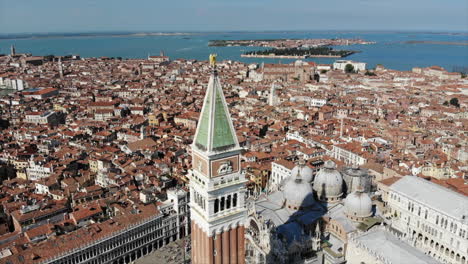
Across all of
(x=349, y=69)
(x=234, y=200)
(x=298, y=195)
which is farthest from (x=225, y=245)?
(x=349, y=69)

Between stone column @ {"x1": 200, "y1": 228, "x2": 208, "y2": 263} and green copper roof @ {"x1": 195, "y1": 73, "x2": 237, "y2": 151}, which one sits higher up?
green copper roof @ {"x1": 195, "y1": 73, "x2": 237, "y2": 151}

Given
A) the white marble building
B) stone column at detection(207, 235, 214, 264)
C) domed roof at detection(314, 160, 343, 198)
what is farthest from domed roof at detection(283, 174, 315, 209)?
stone column at detection(207, 235, 214, 264)

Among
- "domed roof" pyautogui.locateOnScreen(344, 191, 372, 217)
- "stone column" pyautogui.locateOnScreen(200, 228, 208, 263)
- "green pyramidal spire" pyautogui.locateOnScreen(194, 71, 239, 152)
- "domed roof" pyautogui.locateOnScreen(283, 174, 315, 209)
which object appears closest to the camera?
"green pyramidal spire" pyautogui.locateOnScreen(194, 71, 239, 152)

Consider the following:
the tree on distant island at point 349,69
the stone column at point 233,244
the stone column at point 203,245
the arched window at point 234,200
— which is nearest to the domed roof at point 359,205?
the stone column at point 233,244

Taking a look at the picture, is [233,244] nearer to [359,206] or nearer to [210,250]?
[210,250]

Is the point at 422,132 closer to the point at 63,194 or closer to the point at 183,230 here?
the point at 183,230

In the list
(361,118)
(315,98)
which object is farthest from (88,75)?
(361,118)

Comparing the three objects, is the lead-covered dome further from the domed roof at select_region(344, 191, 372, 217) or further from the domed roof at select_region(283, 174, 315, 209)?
the domed roof at select_region(344, 191, 372, 217)
